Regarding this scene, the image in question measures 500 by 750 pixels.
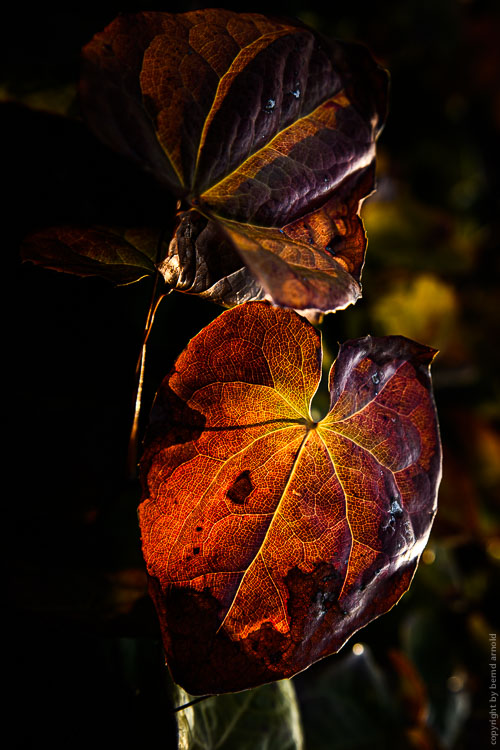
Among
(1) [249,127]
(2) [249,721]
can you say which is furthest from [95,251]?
(2) [249,721]

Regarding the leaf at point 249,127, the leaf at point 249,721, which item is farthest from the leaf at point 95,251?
the leaf at point 249,721

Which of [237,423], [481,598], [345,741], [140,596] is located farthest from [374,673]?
[237,423]

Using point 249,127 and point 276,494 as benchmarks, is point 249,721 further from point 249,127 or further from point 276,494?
point 249,127

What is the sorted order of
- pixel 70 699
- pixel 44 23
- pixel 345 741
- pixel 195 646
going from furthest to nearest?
pixel 345 741, pixel 44 23, pixel 70 699, pixel 195 646

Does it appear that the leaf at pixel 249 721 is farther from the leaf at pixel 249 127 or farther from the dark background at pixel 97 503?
the leaf at pixel 249 127

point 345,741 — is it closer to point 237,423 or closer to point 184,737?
point 184,737

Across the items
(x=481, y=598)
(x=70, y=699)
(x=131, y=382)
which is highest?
(x=131, y=382)
